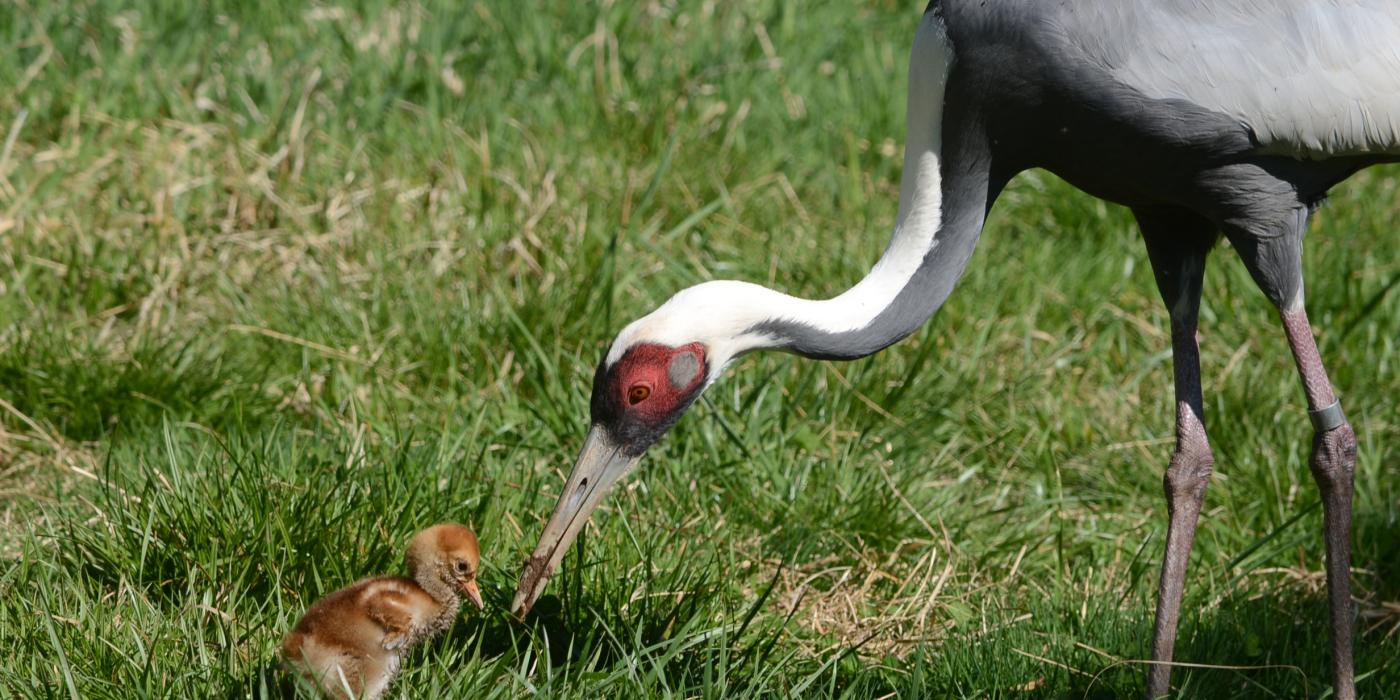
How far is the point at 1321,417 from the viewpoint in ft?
13.9

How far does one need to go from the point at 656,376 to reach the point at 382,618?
2.69ft

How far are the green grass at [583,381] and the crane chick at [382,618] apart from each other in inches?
4.5

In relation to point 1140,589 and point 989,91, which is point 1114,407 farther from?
point 989,91

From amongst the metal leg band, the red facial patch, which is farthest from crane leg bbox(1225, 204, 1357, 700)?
the red facial patch

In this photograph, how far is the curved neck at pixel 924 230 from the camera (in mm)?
3922

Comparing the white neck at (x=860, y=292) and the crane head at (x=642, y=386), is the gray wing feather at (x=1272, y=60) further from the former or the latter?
the crane head at (x=642, y=386)

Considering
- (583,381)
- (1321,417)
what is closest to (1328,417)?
(1321,417)

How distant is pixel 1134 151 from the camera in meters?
3.94

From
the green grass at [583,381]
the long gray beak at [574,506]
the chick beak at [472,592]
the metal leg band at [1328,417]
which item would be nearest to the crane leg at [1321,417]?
the metal leg band at [1328,417]

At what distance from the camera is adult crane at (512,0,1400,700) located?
3.82 meters

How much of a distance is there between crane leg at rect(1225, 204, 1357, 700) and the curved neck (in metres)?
0.67

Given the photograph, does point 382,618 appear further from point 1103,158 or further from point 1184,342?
point 1184,342

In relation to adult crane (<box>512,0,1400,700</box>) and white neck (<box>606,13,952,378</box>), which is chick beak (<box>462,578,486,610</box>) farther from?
white neck (<box>606,13,952,378</box>)

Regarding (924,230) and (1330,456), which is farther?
(1330,456)
